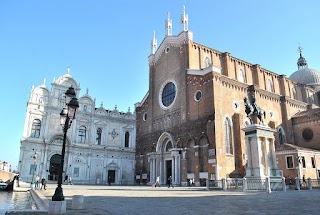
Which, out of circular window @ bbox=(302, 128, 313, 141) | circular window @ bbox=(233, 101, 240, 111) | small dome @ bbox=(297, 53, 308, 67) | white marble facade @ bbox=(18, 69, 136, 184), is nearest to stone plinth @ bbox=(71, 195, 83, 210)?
circular window @ bbox=(233, 101, 240, 111)

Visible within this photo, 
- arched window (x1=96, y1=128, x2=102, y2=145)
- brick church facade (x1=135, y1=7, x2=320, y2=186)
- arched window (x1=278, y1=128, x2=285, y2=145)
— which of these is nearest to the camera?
brick church facade (x1=135, y1=7, x2=320, y2=186)

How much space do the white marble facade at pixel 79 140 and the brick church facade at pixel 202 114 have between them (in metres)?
5.25

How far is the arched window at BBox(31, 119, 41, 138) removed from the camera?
3591cm

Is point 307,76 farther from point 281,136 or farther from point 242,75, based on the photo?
point 281,136

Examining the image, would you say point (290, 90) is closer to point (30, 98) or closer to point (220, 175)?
point (220, 175)

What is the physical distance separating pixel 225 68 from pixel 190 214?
2913cm

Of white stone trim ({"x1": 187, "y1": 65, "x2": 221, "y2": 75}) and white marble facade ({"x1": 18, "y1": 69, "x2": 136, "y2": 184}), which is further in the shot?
white marble facade ({"x1": 18, "y1": 69, "x2": 136, "y2": 184})

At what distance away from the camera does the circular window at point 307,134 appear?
3334 cm

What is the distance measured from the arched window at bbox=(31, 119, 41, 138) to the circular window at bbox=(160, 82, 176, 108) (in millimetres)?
17861

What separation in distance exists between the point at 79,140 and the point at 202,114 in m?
20.9

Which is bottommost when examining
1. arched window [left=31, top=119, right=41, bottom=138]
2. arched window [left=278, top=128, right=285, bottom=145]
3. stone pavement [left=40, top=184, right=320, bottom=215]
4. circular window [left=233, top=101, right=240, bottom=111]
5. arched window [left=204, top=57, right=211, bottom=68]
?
stone pavement [left=40, top=184, right=320, bottom=215]

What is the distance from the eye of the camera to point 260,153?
64.6 feet

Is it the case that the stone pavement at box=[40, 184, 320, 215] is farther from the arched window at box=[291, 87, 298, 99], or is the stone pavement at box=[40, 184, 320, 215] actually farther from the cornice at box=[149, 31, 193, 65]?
the arched window at box=[291, 87, 298, 99]

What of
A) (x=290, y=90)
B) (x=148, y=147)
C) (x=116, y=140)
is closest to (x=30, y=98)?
(x=116, y=140)
